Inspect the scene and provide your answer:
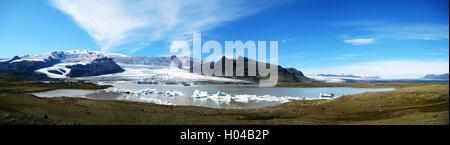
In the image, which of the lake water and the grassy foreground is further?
the lake water

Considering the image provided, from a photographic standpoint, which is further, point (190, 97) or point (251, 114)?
point (190, 97)

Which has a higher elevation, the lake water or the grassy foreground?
the grassy foreground

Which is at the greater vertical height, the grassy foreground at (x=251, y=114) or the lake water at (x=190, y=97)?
the grassy foreground at (x=251, y=114)

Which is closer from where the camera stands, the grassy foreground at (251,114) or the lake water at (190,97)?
the grassy foreground at (251,114)

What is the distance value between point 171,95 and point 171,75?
147 metres

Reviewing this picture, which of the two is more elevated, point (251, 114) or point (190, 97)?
point (251, 114)

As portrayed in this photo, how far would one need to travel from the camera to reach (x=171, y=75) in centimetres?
19362
